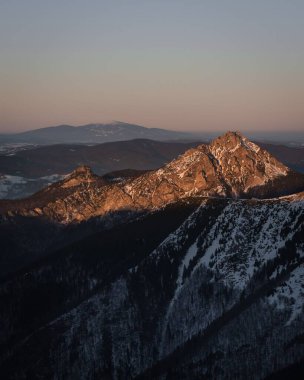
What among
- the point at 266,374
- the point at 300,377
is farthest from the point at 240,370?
the point at 300,377

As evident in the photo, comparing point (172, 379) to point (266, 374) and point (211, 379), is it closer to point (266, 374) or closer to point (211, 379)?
point (211, 379)

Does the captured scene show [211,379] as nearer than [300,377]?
No

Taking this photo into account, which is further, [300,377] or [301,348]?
[301,348]

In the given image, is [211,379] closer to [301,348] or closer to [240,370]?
[240,370]

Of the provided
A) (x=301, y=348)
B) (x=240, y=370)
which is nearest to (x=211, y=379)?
(x=240, y=370)

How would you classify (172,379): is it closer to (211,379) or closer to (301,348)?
(211,379)

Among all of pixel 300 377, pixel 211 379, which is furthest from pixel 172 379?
pixel 300 377

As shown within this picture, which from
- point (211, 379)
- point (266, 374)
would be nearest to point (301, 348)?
point (266, 374)
